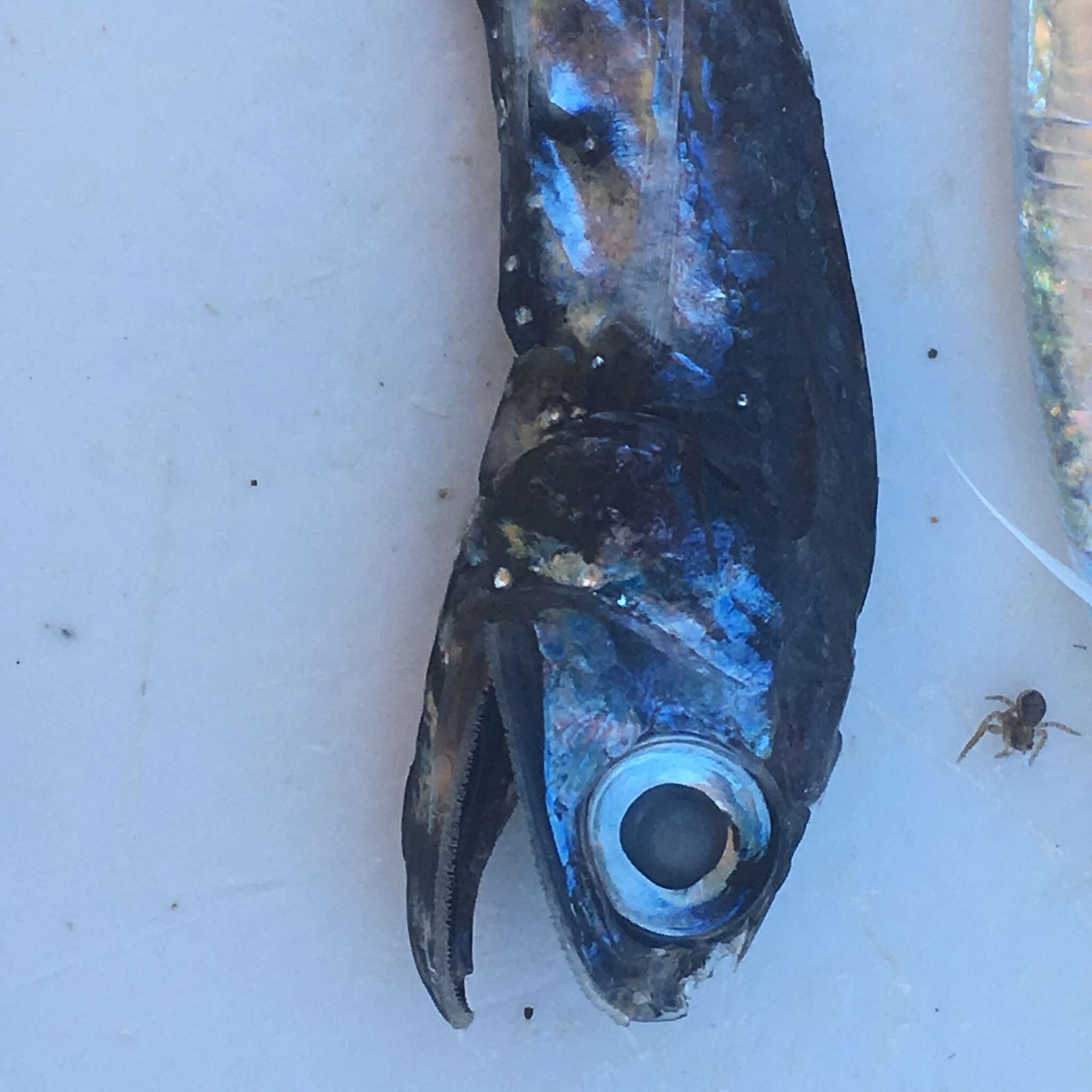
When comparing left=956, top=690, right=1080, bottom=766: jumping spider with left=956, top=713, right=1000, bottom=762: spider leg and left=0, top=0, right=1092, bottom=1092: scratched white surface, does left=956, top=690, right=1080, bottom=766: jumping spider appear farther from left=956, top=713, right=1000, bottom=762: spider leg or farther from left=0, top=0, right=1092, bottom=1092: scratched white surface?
left=0, top=0, right=1092, bottom=1092: scratched white surface

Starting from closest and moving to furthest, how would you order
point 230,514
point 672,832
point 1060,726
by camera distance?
point 672,832 < point 230,514 < point 1060,726

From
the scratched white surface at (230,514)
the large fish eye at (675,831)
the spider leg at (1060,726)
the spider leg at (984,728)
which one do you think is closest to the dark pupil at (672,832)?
the large fish eye at (675,831)

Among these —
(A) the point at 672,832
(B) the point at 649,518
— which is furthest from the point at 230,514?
(A) the point at 672,832

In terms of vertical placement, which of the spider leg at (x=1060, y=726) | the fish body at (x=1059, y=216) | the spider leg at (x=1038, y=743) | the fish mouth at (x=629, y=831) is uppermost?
the fish body at (x=1059, y=216)

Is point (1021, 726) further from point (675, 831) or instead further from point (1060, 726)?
point (675, 831)

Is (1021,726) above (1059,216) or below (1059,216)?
below

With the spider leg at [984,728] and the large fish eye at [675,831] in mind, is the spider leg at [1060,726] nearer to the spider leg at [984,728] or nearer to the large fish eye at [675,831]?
the spider leg at [984,728]

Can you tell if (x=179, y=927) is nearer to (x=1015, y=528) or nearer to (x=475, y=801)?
(x=475, y=801)

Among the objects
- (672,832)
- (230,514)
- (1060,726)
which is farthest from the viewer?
(1060,726)
